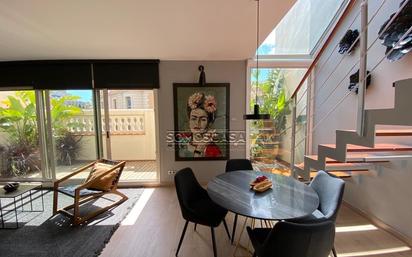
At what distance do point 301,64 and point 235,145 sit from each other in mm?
1962

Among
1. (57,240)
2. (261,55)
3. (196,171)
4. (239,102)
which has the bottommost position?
(57,240)

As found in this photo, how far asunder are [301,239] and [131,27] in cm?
266

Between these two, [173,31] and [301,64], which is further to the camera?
[301,64]

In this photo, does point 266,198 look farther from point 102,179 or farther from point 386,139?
point 102,179

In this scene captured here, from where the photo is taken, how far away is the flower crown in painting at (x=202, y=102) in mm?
3957

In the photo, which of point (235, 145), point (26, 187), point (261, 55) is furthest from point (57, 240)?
point (261, 55)

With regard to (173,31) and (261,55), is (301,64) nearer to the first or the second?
(261,55)

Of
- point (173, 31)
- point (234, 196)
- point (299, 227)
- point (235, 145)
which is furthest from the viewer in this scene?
point (235, 145)

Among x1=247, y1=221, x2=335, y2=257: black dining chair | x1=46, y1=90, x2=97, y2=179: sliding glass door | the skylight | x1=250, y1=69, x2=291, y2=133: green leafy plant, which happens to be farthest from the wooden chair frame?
the skylight

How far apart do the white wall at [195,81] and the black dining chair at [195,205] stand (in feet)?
5.42

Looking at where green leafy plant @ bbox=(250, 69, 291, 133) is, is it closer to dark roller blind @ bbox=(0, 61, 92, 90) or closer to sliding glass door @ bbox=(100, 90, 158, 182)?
sliding glass door @ bbox=(100, 90, 158, 182)

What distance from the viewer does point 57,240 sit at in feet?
8.02

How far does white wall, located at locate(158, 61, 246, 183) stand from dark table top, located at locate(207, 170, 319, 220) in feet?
5.68

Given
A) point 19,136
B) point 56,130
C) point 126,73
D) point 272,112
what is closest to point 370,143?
point 272,112
